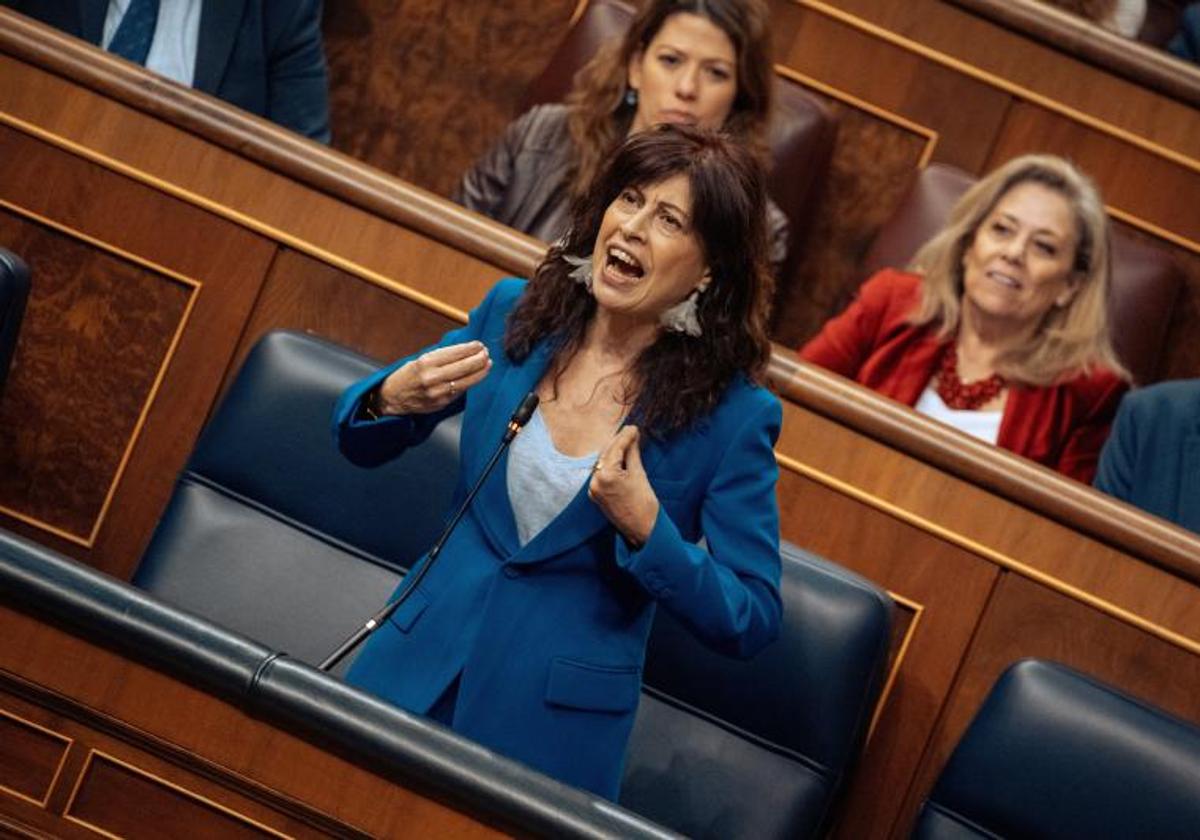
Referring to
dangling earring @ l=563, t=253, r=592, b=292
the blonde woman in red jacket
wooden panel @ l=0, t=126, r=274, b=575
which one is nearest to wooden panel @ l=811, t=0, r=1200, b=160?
the blonde woman in red jacket

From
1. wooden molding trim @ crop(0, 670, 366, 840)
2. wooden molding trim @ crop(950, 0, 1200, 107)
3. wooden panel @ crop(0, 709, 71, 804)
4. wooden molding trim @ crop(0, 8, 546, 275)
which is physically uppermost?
wooden molding trim @ crop(950, 0, 1200, 107)

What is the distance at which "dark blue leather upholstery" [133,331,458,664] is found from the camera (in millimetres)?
888

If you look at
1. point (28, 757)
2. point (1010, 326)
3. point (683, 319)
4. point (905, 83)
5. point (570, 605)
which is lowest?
point (28, 757)

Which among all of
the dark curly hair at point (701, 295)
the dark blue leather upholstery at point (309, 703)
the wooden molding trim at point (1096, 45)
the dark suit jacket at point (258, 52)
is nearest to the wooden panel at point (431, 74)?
the dark suit jacket at point (258, 52)

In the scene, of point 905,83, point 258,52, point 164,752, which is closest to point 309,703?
point 164,752

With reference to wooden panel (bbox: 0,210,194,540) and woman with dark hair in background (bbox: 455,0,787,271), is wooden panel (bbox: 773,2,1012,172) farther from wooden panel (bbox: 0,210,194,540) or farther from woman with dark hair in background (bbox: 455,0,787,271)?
wooden panel (bbox: 0,210,194,540)

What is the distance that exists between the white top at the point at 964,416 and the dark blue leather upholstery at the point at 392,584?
0.87 ft

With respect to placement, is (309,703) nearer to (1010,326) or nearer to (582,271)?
(582,271)

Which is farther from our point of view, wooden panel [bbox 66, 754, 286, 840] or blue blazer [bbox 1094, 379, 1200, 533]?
blue blazer [bbox 1094, 379, 1200, 533]

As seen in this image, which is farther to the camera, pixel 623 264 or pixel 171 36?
pixel 171 36

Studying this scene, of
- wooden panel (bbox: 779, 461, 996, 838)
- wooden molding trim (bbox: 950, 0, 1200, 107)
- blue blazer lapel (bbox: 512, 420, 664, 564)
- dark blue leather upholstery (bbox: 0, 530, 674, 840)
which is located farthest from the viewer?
wooden molding trim (bbox: 950, 0, 1200, 107)

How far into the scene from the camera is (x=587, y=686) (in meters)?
0.68

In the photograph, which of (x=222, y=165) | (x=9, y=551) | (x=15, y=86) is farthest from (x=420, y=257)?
(x=9, y=551)

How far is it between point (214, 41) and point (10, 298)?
397mm
